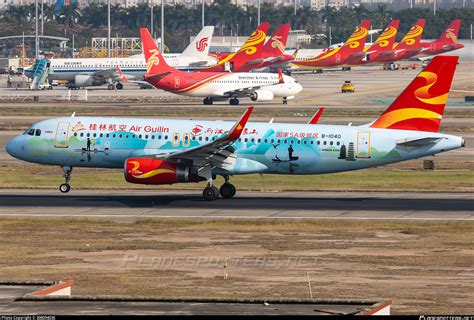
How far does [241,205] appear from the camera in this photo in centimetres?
5669

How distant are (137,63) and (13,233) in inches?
4689

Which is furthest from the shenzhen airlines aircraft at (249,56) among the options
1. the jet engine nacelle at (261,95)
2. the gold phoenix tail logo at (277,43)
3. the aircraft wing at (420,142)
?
the aircraft wing at (420,142)

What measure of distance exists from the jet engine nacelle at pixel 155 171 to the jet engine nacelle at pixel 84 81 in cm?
11453

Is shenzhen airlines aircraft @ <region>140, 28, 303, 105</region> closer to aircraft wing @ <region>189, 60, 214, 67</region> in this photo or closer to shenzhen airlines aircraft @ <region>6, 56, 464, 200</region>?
aircraft wing @ <region>189, 60, 214, 67</region>

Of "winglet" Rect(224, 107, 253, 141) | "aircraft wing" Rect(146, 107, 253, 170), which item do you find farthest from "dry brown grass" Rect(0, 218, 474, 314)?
"winglet" Rect(224, 107, 253, 141)

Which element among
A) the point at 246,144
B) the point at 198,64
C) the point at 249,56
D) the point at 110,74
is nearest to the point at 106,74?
the point at 110,74

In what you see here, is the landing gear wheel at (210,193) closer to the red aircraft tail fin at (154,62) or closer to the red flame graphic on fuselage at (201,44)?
the red aircraft tail fin at (154,62)

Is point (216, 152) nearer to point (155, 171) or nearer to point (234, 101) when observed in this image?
point (155, 171)

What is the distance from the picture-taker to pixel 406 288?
3753 cm

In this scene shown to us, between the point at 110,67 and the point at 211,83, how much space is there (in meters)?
40.0

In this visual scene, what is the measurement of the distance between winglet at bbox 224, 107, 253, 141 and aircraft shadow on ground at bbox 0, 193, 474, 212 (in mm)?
3438

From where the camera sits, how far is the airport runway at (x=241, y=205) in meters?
53.2

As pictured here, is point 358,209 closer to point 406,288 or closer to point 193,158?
point 193,158

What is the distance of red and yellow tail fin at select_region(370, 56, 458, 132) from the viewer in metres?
57.6
